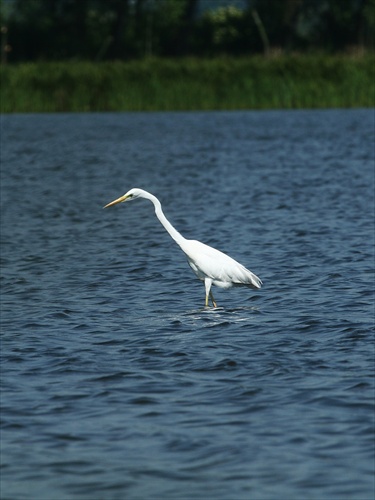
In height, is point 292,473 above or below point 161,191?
above

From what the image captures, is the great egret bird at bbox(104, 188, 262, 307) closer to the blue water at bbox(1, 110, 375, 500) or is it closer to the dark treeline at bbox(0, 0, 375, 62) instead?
the blue water at bbox(1, 110, 375, 500)

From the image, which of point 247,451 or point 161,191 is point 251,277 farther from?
point 161,191

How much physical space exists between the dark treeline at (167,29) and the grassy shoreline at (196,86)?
21.4 meters

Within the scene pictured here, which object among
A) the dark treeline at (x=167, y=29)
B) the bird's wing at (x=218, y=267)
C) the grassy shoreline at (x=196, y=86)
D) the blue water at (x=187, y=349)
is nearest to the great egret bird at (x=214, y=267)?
the bird's wing at (x=218, y=267)

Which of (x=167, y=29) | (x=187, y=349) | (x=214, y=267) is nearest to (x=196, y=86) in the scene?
(x=167, y=29)

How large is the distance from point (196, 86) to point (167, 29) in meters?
30.0

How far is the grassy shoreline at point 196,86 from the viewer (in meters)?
40.3

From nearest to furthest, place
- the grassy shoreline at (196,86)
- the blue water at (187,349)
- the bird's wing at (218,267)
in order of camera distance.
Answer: the blue water at (187,349), the bird's wing at (218,267), the grassy shoreline at (196,86)

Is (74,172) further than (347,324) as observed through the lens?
Yes

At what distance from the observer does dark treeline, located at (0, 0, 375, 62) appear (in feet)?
214

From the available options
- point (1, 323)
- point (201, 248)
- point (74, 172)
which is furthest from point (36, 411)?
point (74, 172)

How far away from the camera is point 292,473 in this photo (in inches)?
238

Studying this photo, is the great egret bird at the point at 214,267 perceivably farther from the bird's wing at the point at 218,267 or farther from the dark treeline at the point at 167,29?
the dark treeline at the point at 167,29

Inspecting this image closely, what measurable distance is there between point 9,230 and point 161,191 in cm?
562
